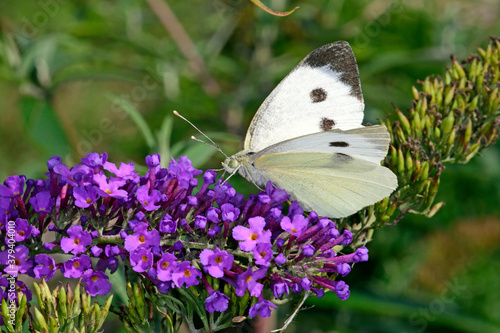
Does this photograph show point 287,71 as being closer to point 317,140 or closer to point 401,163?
point 317,140

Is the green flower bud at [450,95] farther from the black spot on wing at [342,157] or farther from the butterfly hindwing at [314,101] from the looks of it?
the black spot on wing at [342,157]

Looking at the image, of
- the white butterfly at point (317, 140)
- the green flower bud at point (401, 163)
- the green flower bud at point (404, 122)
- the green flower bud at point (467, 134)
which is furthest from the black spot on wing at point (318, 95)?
the green flower bud at point (467, 134)

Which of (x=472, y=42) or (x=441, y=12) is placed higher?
(x=441, y=12)

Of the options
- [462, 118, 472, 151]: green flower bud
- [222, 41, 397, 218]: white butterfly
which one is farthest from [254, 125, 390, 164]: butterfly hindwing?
[462, 118, 472, 151]: green flower bud

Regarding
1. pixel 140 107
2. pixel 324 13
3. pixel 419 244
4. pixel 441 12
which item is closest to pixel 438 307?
pixel 419 244

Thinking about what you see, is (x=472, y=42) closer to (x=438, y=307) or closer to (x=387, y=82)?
(x=387, y=82)
